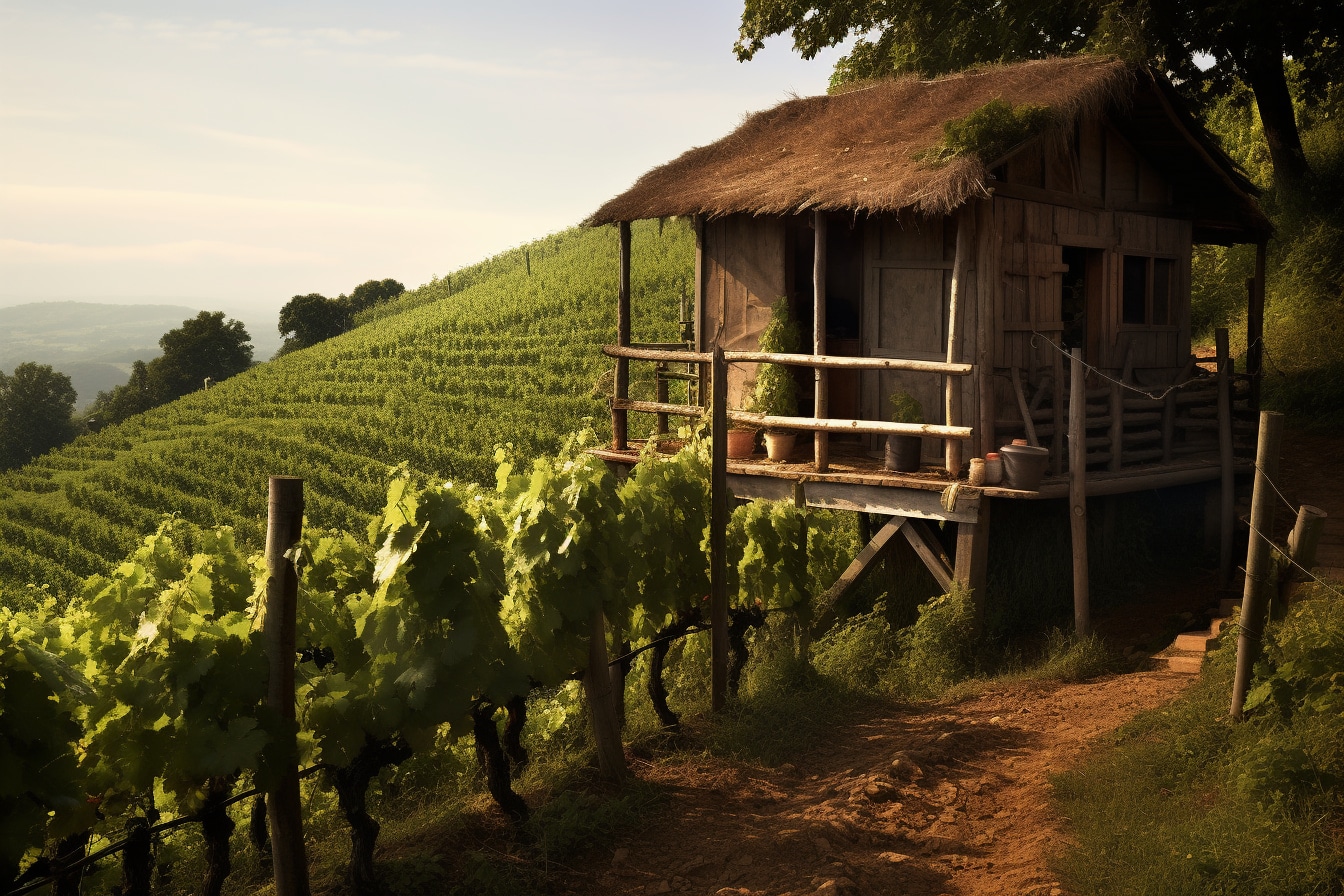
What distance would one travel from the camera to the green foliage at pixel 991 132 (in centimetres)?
1014

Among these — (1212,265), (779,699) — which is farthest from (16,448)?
(779,699)

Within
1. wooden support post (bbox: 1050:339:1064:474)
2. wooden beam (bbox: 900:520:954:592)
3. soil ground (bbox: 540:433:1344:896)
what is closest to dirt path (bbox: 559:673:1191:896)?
soil ground (bbox: 540:433:1344:896)

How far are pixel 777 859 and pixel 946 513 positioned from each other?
16.5 feet

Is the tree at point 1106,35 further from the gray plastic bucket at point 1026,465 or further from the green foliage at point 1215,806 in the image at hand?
the green foliage at point 1215,806

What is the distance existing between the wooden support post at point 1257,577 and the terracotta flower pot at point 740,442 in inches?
233

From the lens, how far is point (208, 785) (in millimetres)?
5742

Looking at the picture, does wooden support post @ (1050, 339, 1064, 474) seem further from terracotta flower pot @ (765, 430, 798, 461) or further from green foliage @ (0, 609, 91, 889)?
green foliage @ (0, 609, 91, 889)

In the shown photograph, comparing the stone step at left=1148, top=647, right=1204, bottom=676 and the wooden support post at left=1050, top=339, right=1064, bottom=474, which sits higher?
the wooden support post at left=1050, top=339, right=1064, bottom=474

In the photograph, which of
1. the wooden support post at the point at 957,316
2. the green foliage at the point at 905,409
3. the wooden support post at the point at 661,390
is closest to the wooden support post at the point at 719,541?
the wooden support post at the point at 957,316

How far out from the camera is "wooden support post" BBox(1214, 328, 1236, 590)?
38.1 ft

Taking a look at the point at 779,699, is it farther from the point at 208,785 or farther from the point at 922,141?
the point at 922,141

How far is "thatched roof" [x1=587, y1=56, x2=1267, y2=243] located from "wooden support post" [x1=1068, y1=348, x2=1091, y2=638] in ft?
6.39

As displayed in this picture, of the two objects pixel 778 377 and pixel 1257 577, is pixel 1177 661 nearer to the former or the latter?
pixel 1257 577

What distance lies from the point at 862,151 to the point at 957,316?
2.35 meters
